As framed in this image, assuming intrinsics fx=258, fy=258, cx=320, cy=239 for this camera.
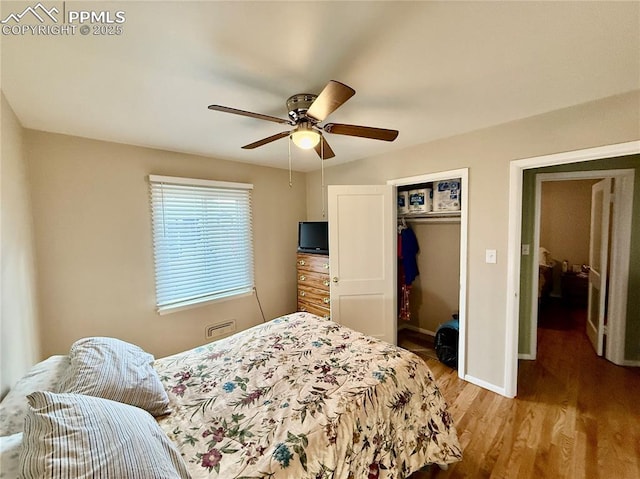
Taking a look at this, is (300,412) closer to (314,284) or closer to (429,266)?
(314,284)

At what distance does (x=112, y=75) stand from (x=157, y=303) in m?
2.11

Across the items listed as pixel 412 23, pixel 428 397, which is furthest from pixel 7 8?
pixel 428 397

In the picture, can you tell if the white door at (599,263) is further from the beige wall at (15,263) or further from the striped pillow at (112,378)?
the beige wall at (15,263)

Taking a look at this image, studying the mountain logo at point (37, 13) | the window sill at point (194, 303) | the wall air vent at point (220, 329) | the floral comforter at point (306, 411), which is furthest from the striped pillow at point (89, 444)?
the wall air vent at point (220, 329)

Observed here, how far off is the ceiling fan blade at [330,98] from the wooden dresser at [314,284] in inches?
77.1

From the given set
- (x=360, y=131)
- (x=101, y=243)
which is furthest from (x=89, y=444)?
(x=101, y=243)

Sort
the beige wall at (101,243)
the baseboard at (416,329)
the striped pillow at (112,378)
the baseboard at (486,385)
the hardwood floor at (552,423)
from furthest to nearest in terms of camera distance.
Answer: the baseboard at (416,329) → the baseboard at (486,385) → the beige wall at (101,243) → the hardwood floor at (552,423) → the striped pillow at (112,378)

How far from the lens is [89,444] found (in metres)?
0.78

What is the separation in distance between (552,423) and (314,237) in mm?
2730

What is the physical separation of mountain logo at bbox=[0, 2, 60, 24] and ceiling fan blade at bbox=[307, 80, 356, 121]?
1.09m

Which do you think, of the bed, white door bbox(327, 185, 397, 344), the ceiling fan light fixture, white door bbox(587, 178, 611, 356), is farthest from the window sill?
white door bbox(587, 178, 611, 356)

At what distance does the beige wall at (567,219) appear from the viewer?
4727mm

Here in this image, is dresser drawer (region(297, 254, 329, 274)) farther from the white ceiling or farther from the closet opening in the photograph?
the white ceiling

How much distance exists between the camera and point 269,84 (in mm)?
1550
